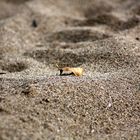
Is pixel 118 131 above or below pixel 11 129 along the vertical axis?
below

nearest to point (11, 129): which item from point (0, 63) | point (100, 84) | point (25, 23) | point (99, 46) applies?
point (100, 84)

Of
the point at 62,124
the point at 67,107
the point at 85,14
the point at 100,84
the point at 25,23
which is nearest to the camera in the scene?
the point at 62,124

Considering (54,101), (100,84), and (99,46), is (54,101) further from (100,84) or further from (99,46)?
(99,46)

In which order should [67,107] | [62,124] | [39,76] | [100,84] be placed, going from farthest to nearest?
[39,76] → [100,84] → [67,107] → [62,124]

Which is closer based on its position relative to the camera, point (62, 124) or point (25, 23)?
point (62, 124)

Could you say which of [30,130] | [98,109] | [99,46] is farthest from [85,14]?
[30,130]

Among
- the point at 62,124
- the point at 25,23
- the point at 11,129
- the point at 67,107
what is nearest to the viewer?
the point at 11,129

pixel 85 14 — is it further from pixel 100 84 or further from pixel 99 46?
pixel 100 84
